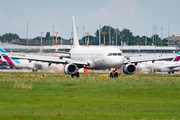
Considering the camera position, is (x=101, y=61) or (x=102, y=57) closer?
(x=102, y=57)

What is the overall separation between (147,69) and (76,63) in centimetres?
3533

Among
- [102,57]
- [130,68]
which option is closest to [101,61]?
[102,57]

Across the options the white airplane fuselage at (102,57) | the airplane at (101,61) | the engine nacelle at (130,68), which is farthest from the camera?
the engine nacelle at (130,68)

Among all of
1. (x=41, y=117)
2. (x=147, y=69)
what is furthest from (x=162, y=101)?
(x=147, y=69)

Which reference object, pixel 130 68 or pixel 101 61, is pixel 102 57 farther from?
pixel 130 68

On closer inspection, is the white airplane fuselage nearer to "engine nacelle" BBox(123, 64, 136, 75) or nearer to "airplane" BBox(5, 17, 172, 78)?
"airplane" BBox(5, 17, 172, 78)

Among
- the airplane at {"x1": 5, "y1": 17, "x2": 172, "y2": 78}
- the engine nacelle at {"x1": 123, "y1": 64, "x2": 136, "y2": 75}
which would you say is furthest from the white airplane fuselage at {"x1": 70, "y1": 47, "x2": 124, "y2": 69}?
the engine nacelle at {"x1": 123, "y1": 64, "x2": 136, "y2": 75}

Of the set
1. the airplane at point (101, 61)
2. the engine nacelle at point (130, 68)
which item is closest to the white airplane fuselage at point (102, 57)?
the airplane at point (101, 61)

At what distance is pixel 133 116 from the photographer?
61.4ft

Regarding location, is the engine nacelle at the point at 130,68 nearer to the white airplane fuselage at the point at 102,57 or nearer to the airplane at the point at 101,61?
the airplane at the point at 101,61

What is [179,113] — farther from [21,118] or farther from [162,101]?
[21,118]

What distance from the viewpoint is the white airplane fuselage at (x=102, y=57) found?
52.3 m

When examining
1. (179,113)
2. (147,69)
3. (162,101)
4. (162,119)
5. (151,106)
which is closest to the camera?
(162,119)

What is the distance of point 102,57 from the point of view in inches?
2125
